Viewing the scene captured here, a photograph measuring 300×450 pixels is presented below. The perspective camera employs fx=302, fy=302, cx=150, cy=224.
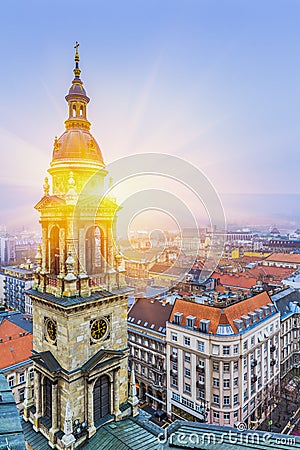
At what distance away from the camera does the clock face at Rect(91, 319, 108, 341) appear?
14.6 metres

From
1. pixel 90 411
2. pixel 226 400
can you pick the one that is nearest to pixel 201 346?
pixel 226 400

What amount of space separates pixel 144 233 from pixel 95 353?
6.52 metres

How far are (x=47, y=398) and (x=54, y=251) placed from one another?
7338 mm

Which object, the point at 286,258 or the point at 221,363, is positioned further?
the point at 286,258

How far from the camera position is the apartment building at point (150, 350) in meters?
36.1

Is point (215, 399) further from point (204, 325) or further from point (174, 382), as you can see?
point (204, 325)

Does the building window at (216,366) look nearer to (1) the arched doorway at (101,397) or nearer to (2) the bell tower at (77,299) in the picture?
(2) the bell tower at (77,299)

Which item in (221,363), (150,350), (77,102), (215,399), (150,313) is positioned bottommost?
(215,399)

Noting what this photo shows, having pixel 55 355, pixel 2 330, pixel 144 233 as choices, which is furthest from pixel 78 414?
pixel 2 330

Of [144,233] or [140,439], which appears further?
[144,233]

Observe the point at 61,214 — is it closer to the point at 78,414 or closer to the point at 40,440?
the point at 78,414

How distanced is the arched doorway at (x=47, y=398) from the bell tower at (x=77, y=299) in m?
0.05

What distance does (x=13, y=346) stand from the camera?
111 feet

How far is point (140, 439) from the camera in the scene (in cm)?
1338
